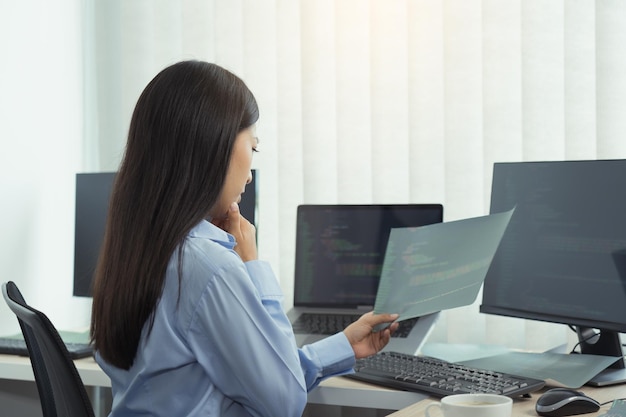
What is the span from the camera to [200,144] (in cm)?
114

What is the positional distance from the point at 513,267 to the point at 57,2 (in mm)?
1602

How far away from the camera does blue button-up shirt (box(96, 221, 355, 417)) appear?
1.07 m

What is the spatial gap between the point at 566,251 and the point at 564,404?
1.37 ft

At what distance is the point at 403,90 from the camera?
224cm

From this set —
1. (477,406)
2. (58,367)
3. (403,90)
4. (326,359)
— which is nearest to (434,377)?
(326,359)

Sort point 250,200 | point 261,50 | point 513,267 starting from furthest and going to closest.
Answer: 1. point 261,50
2. point 250,200
3. point 513,267

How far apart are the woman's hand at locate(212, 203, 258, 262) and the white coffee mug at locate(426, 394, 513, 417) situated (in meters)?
0.39

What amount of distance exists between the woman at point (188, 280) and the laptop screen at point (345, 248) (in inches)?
31.9

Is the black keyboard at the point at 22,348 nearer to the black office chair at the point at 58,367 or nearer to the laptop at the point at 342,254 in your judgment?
the laptop at the point at 342,254

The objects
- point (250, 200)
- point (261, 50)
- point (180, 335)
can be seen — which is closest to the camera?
point (180, 335)

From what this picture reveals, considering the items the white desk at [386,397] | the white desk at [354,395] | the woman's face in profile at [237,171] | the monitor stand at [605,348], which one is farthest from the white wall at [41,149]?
the monitor stand at [605,348]

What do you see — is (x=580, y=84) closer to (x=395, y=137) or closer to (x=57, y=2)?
(x=395, y=137)

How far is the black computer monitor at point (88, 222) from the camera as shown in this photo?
7.27ft

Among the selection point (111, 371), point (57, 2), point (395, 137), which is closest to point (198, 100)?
point (111, 371)
